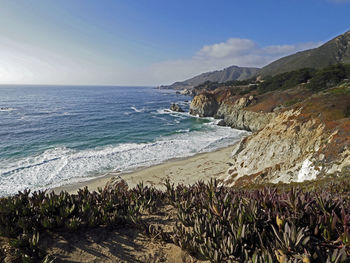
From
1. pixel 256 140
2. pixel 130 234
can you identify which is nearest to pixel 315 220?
pixel 130 234

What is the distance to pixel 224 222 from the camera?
3.96 metres

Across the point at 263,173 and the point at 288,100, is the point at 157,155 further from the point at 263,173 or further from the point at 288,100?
the point at 288,100

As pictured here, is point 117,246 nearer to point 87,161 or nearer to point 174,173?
point 174,173

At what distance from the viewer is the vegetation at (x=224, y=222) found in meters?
2.96

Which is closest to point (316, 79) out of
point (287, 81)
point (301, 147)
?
point (287, 81)

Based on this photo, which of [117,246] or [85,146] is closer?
[117,246]

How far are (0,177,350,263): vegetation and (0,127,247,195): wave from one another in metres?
17.1

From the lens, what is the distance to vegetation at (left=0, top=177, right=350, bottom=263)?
296 centimetres

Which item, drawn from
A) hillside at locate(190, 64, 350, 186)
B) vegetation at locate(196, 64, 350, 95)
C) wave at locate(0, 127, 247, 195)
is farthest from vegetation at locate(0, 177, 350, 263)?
vegetation at locate(196, 64, 350, 95)

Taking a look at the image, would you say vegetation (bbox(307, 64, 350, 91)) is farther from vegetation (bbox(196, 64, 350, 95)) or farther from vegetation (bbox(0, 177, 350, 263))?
vegetation (bbox(0, 177, 350, 263))

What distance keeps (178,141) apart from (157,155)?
7555mm

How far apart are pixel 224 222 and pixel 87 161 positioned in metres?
24.1

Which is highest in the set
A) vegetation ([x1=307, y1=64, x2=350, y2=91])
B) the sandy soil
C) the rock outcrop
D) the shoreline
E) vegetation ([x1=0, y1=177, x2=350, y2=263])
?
vegetation ([x1=307, y1=64, x2=350, y2=91])

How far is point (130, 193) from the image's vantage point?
6.13 metres
